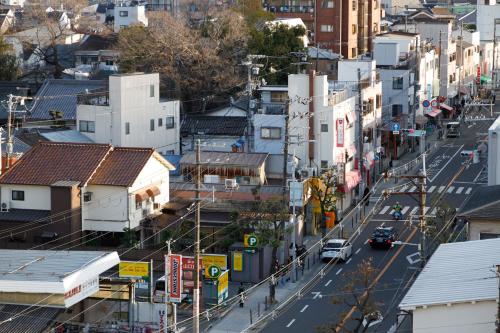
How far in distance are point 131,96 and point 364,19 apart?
35.1 metres

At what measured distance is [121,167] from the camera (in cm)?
3922

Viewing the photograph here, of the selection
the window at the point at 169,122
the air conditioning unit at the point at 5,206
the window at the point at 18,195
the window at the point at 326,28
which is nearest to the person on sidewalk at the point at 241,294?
the window at the point at 18,195

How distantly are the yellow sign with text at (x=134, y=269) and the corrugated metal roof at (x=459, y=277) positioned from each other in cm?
876

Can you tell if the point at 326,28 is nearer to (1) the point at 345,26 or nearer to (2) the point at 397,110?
(1) the point at 345,26

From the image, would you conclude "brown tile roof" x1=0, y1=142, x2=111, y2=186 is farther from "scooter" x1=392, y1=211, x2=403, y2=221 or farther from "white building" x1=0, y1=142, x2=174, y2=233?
"scooter" x1=392, y1=211, x2=403, y2=221

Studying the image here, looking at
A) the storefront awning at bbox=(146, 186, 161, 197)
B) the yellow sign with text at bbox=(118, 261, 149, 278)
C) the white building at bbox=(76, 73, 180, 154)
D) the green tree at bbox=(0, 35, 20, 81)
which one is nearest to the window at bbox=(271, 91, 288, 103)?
the white building at bbox=(76, 73, 180, 154)

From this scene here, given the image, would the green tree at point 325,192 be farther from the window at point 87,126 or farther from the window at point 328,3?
the window at point 328,3

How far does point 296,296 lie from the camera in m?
34.7

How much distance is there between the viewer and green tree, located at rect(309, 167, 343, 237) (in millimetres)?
41594

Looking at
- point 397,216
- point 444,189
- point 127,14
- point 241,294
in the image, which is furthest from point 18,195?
point 127,14

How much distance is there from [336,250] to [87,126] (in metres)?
13.9

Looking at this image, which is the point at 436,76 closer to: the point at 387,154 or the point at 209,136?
the point at 387,154

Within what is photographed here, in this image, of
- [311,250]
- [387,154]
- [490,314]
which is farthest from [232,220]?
[387,154]

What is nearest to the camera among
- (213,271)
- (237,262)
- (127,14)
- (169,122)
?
(213,271)
